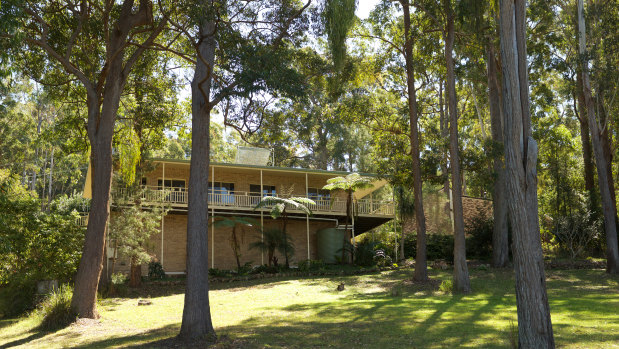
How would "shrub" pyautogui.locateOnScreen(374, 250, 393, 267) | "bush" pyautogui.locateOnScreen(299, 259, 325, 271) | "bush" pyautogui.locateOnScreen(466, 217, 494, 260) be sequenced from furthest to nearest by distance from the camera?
"bush" pyautogui.locateOnScreen(466, 217, 494, 260) < "shrub" pyautogui.locateOnScreen(374, 250, 393, 267) < "bush" pyautogui.locateOnScreen(299, 259, 325, 271)

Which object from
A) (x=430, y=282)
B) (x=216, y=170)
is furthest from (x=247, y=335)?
(x=216, y=170)

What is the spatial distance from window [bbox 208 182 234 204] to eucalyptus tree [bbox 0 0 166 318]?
9229 millimetres

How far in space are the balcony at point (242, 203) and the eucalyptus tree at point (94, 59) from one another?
7128mm

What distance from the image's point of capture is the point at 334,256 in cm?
2566

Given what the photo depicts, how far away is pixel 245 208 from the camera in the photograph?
24.8m

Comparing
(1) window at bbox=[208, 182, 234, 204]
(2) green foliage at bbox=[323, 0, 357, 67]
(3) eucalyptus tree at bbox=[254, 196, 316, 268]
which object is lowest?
(3) eucalyptus tree at bbox=[254, 196, 316, 268]

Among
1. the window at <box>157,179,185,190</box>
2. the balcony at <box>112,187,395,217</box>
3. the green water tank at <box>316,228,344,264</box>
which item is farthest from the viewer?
the window at <box>157,179,185,190</box>

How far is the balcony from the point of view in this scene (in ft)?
73.3

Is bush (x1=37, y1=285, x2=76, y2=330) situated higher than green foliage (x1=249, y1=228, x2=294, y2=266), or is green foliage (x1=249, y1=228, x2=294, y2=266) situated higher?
green foliage (x1=249, y1=228, x2=294, y2=266)

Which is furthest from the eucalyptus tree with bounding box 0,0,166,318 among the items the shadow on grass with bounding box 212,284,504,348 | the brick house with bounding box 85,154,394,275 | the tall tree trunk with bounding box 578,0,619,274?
the tall tree trunk with bounding box 578,0,619,274

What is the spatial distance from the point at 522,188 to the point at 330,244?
19.0 meters

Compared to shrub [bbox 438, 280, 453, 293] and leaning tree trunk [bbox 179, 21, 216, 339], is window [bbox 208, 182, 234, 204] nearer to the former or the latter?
shrub [bbox 438, 280, 453, 293]

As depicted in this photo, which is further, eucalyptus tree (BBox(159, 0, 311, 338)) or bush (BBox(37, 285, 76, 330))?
bush (BBox(37, 285, 76, 330))

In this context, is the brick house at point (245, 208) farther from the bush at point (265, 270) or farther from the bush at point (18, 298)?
Result: the bush at point (18, 298)
